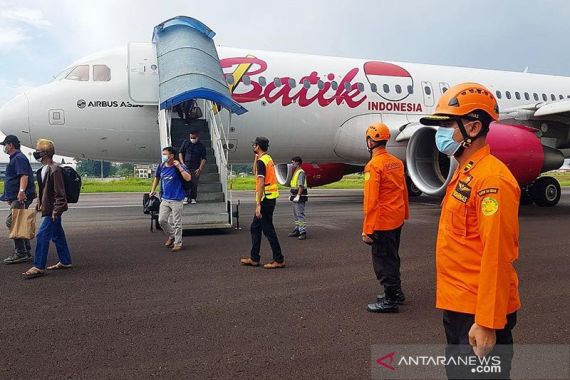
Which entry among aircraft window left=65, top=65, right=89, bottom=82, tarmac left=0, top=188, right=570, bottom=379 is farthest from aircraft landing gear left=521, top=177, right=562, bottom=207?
aircraft window left=65, top=65, right=89, bottom=82

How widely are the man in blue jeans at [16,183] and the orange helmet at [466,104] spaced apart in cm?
586

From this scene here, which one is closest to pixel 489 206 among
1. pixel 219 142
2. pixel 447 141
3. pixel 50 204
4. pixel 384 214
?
pixel 447 141

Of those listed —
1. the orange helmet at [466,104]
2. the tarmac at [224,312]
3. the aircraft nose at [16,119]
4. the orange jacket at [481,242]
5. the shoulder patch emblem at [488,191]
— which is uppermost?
the aircraft nose at [16,119]

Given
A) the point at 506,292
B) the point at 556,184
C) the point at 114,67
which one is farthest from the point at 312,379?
the point at 556,184

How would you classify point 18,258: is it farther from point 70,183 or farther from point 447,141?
point 447,141

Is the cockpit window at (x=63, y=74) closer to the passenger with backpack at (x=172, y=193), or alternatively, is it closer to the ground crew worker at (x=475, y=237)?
the passenger with backpack at (x=172, y=193)

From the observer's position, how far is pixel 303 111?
11711 millimetres

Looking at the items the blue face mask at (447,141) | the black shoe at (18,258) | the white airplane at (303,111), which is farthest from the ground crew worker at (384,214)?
the black shoe at (18,258)

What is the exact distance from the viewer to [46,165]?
588 centimetres

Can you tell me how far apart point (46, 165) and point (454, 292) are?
5.44 meters

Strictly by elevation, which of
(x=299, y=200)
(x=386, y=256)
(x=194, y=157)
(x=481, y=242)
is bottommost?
(x=386, y=256)

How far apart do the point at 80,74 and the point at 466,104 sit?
31.9 feet

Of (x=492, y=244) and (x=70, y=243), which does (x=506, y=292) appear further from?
(x=70, y=243)

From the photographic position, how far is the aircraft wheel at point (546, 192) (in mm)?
13227
